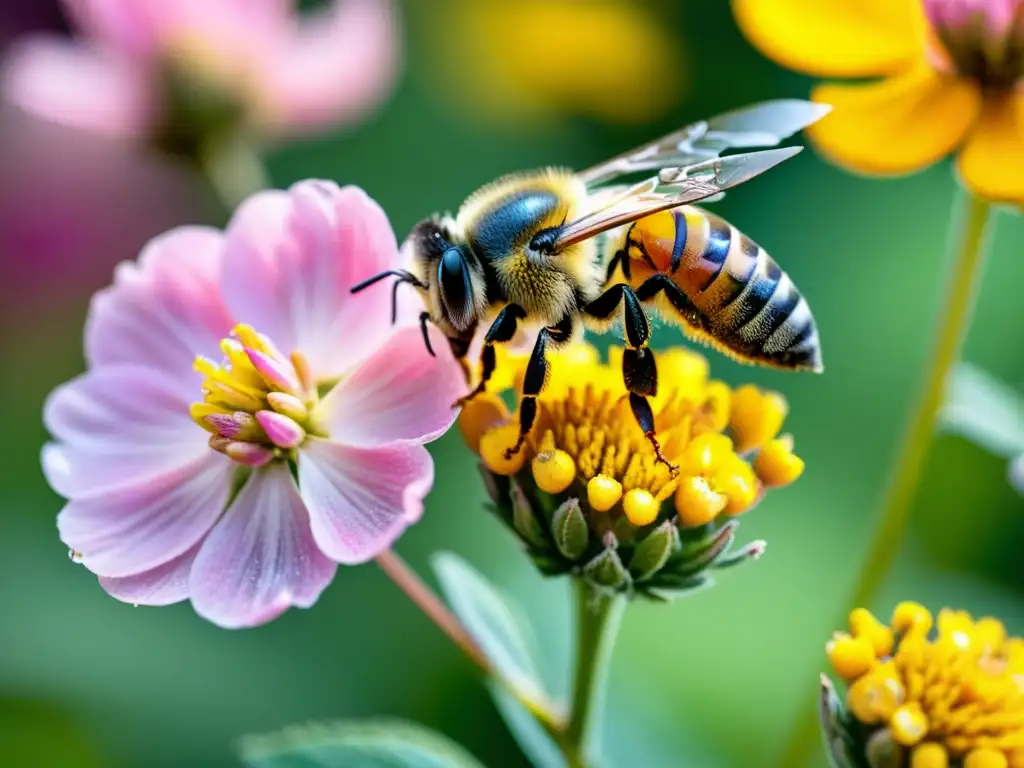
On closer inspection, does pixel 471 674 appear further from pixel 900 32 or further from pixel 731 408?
pixel 900 32

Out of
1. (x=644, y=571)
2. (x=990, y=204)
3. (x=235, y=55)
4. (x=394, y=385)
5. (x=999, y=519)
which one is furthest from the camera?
(x=999, y=519)

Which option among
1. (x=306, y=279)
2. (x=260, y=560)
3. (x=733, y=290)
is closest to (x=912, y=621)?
(x=733, y=290)

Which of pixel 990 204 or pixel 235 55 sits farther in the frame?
pixel 235 55

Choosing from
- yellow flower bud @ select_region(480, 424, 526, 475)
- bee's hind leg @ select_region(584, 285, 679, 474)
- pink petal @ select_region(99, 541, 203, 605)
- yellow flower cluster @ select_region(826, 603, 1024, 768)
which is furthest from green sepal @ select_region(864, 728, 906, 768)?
pink petal @ select_region(99, 541, 203, 605)

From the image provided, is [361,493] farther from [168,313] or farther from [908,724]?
[908,724]

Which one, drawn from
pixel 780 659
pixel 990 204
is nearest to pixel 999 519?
pixel 780 659

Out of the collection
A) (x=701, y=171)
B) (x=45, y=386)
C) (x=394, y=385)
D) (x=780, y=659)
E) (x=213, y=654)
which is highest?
(x=701, y=171)

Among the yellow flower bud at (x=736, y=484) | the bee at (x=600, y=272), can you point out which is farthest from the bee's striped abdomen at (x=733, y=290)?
the yellow flower bud at (x=736, y=484)
